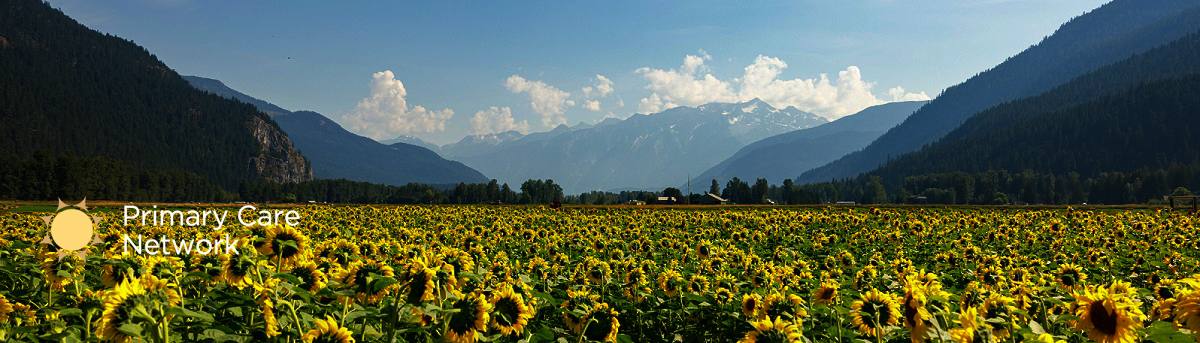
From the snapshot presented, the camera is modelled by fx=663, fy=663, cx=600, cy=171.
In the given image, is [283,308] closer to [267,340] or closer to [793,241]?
[267,340]

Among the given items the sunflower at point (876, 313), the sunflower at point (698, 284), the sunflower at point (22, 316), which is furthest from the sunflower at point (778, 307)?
the sunflower at point (22, 316)

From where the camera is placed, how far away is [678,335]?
336 inches

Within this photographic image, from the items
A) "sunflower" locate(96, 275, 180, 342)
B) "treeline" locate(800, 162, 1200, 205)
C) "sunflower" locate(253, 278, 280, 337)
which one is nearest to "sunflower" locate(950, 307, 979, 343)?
"sunflower" locate(253, 278, 280, 337)

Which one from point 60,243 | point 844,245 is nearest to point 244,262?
point 60,243

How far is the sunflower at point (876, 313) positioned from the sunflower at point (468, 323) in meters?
2.81

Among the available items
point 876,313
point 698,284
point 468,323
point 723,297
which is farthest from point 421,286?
point 698,284

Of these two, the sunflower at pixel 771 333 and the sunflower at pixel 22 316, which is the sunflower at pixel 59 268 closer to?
the sunflower at pixel 22 316

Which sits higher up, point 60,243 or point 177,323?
point 60,243

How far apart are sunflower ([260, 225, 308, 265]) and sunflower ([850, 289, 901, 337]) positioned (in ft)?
14.5

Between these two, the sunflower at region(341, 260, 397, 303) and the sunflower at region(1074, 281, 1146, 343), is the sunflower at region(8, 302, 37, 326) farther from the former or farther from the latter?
the sunflower at region(1074, 281, 1146, 343)

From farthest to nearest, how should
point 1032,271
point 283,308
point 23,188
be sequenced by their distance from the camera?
point 23,188
point 1032,271
point 283,308

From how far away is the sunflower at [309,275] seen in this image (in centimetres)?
579

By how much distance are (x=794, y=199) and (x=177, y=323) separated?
171m

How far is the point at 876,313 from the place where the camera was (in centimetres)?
493
